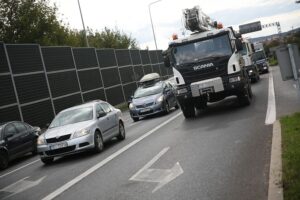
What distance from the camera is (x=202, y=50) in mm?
17312

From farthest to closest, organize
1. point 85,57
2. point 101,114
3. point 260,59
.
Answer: point 260,59 < point 85,57 < point 101,114

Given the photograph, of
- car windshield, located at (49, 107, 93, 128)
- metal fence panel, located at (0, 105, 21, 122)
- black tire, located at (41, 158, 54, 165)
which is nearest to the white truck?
car windshield, located at (49, 107, 93, 128)

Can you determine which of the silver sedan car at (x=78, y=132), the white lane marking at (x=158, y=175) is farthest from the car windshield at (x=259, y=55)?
the white lane marking at (x=158, y=175)

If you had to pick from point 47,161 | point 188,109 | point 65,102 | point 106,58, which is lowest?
point 47,161

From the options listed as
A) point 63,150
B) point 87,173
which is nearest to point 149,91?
point 63,150

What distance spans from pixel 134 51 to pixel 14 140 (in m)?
34.3

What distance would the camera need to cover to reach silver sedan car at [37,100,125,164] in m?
12.7

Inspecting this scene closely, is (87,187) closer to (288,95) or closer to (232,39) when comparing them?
(232,39)

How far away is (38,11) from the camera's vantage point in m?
48.3

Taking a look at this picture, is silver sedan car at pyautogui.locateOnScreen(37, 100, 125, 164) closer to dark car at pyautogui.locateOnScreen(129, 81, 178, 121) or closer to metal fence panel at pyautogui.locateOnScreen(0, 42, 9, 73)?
dark car at pyautogui.locateOnScreen(129, 81, 178, 121)

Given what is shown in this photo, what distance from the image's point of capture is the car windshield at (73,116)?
1385 centimetres

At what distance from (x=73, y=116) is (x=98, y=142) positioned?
1.22 meters

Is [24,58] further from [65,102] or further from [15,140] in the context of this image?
[15,140]

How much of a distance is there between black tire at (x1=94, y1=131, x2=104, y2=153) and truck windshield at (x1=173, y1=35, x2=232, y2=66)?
5.12 metres
